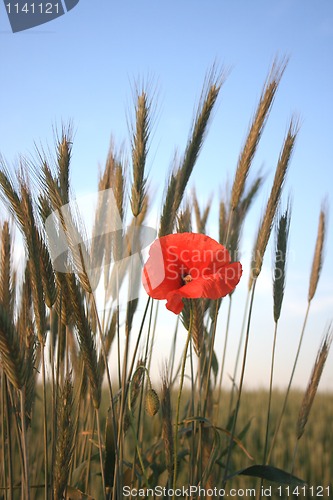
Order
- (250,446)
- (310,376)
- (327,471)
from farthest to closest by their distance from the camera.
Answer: (250,446)
(327,471)
(310,376)

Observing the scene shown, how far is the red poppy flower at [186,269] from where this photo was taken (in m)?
1.42

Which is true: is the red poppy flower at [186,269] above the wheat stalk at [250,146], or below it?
below

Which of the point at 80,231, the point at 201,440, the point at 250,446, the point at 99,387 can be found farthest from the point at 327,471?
the point at 80,231

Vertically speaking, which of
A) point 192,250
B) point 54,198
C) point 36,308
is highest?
point 54,198

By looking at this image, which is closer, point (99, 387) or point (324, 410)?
point (99, 387)

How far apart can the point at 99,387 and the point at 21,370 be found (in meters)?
0.23

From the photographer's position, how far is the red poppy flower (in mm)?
1420

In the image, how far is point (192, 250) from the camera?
1476mm

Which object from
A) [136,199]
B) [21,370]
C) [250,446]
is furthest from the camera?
[250,446]

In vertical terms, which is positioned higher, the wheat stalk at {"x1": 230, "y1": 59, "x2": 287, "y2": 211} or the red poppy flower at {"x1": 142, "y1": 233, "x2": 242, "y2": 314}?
the wheat stalk at {"x1": 230, "y1": 59, "x2": 287, "y2": 211}

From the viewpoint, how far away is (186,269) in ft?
4.94

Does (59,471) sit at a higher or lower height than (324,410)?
lower

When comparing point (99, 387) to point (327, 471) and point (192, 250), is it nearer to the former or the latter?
point (192, 250)

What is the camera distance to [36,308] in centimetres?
151
